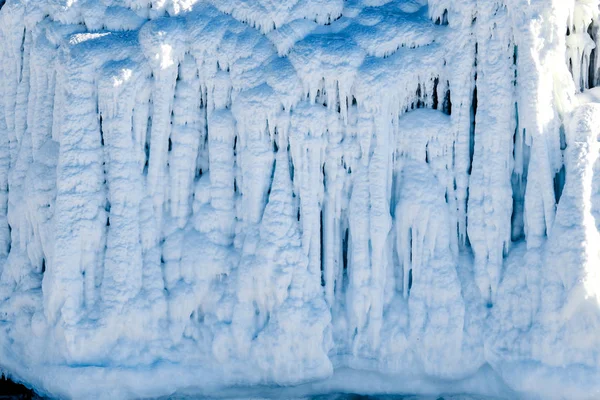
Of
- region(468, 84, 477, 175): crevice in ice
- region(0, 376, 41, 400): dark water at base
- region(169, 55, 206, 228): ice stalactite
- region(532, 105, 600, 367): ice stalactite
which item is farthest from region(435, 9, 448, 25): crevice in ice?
region(0, 376, 41, 400): dark water at base

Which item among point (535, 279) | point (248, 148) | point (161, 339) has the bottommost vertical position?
point (161, 339)

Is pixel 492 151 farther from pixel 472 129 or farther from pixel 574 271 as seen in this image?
pixel 574 271

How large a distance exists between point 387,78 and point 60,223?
7706mm

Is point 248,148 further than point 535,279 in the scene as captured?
Yes

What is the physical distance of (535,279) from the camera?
61.4 ft

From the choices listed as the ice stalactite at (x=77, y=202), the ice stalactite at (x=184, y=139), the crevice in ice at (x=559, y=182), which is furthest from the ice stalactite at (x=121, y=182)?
the crevice in ice at (x=559, y=182)

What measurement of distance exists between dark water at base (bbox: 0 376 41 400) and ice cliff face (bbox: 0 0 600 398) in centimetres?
38

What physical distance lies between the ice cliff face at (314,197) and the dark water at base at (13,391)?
380mm

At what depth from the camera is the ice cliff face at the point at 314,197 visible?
1878 cm

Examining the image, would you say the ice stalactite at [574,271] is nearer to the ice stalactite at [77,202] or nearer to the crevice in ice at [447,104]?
the crevice in ice at [447,104]

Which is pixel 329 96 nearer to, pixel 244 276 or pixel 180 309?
pixel 244 276

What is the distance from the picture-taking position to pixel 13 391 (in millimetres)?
20891

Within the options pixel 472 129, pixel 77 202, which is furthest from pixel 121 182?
pixel 472 129

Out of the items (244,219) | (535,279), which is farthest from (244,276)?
(535,279)
